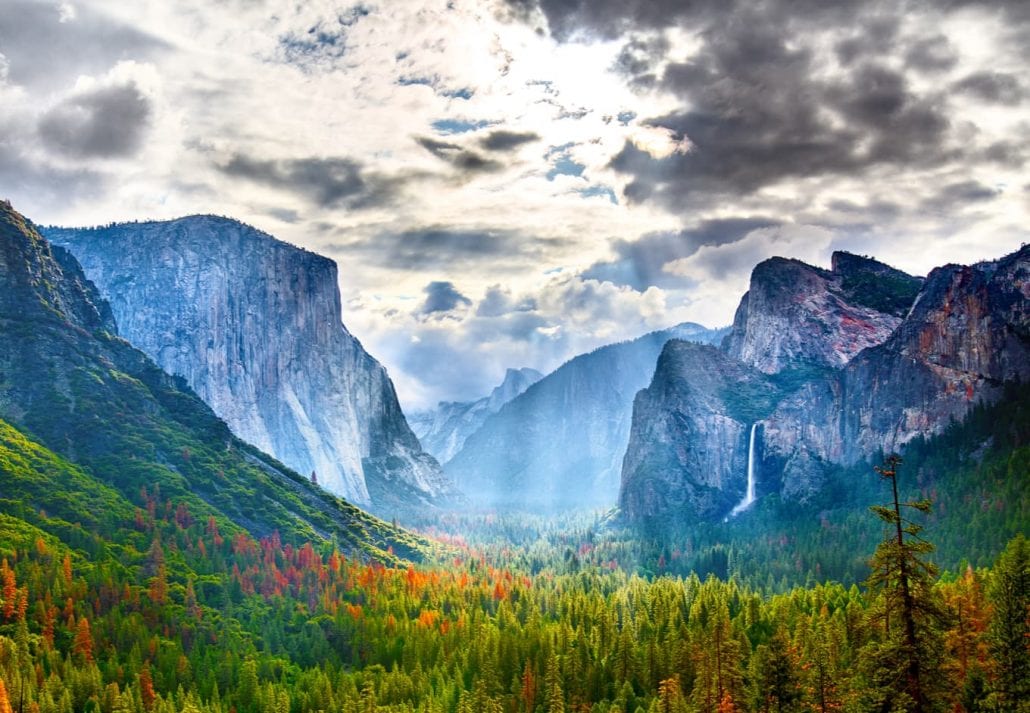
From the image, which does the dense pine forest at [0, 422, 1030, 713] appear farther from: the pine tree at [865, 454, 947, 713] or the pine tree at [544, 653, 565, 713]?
the pine tree at [865, 454, 947, 713]

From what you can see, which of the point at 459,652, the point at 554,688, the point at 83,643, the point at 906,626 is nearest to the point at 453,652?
the point at 459,652

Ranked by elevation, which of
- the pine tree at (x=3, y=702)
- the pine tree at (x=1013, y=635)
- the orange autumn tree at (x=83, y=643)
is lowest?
the pine tree at (x=3, y=702)

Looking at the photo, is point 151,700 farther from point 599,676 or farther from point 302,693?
point 599,676

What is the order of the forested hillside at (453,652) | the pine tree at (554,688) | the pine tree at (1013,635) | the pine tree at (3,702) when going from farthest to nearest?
1. the pine tree at (554,688)
2. the pine tree at (3,702)
3. the forested hillside at (453,652)
4. the pine tree at (1013,635)


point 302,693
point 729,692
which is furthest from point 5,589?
point 729,692

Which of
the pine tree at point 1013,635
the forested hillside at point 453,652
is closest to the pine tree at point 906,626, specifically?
the forested hillside at point 453,652

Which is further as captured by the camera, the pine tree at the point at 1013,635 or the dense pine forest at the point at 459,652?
the dense pine forest at the point at 459,652

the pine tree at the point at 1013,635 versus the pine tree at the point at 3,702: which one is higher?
the pine tree at the point at 1013,635

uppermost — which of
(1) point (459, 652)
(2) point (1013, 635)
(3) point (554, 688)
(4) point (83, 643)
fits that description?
(2) point (1013, 635)

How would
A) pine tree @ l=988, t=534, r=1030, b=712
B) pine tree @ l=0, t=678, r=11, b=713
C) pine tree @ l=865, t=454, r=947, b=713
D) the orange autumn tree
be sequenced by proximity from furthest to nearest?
the orange autumn tree → pine tree @ l=0, t=678, r=11, b=713 → pine tree @ l=988, t=534, r=1030, b=712 → pine tree @ l=865, t=454, r=947, b=713

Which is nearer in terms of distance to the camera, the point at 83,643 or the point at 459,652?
the point at 83,643

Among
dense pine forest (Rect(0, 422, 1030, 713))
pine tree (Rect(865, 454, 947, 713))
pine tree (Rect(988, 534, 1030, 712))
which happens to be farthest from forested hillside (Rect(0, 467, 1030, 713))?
pine tree (Rect(865, 454, 947, 713))

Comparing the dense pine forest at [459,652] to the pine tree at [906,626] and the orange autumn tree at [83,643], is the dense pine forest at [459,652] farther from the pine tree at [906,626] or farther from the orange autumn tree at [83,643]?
the pine tree at [906,626]

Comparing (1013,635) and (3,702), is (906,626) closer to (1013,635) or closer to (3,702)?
(1013,635)
